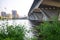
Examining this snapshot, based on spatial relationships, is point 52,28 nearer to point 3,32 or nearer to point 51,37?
point 51,37

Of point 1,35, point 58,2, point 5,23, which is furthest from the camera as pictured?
point 58,2

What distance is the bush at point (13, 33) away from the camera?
21.2 ft

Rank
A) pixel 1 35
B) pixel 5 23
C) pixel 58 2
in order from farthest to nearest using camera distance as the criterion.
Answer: pixel 58 2, pixel 5 23, pixel 1 35

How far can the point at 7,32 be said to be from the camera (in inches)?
264

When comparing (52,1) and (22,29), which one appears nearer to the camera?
(22,29)

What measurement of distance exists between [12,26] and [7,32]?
34 centimetres

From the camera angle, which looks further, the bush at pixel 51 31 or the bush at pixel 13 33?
the bush at pixel 51 31

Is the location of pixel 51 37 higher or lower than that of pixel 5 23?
lower

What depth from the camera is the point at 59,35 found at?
22.1 feet

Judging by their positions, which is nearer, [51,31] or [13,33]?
[13,33]

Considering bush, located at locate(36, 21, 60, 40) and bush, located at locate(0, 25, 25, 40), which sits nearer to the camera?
bush, located at locate(0, 25, 25, 40)

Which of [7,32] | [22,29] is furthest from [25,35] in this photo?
[7,32]

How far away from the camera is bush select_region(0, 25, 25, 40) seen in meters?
6.45

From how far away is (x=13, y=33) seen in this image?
21.7 feet
